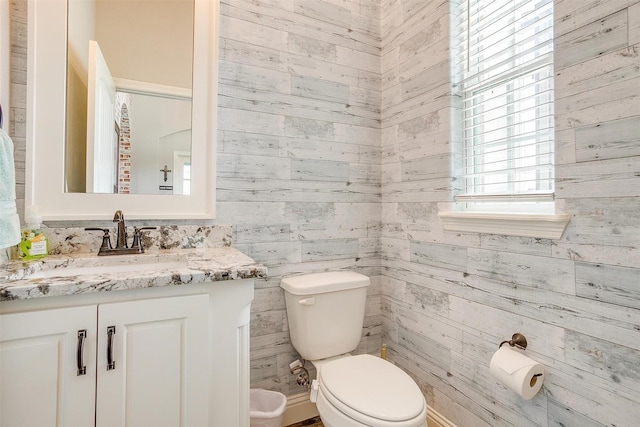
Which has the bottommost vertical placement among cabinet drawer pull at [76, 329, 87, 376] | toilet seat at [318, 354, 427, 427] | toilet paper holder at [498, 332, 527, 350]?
toilet seat at [318, 354, 427, 427]

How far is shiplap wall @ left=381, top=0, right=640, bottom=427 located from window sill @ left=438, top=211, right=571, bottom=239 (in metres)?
0.03

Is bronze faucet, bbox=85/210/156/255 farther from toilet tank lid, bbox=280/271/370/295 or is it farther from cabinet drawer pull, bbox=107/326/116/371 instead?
toilet tank lid, bbox=280/271/370/295

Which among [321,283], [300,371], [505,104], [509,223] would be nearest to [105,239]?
[321,283]

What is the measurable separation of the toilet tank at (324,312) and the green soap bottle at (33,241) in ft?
3.28

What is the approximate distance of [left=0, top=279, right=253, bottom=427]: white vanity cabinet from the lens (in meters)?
0.88

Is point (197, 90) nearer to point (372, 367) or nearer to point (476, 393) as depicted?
point (372, 367)

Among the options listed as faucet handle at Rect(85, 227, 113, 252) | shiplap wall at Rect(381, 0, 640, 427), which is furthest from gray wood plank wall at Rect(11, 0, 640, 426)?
faucet handle at Rect(85, 227, 113, 252)

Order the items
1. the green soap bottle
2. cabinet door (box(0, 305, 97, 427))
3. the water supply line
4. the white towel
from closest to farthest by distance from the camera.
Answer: cabinet door (box(0, 305, 97, 427))
the white towel
the green soap bottle
the water supply line

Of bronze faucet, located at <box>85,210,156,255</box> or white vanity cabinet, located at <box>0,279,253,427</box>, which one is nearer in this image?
white vanity cabinet, located at <box>0,279,253,427</box>

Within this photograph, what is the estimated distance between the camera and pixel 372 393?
48.3 inches

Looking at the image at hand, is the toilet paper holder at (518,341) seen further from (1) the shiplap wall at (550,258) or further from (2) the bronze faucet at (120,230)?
(2) the bronze faucet at (120,230)

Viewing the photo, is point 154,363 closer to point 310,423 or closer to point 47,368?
point 47,368

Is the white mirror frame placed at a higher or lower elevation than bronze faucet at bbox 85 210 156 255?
higher

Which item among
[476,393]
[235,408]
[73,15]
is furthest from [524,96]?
[73,15]
